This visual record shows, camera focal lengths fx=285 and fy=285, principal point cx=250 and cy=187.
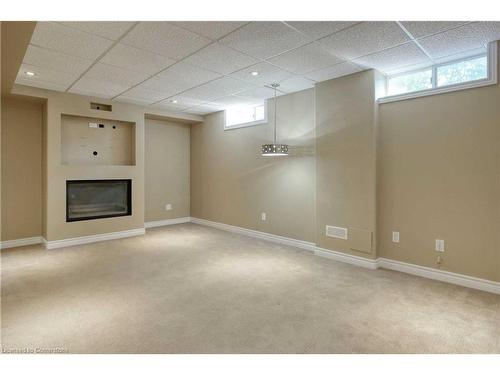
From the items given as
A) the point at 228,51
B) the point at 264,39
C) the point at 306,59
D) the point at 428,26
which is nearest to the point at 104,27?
the point at 228,51

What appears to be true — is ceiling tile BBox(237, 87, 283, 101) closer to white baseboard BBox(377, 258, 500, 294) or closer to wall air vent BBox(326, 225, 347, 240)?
wall air vent BBox(326, 225, 347, 240)

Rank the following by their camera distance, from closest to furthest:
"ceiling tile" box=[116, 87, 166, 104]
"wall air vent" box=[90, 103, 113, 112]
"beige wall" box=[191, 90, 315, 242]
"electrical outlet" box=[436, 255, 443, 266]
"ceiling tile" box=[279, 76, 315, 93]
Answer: "electrical outlet" box=[436, 255, 443, 266]
"ceiling tile" box=[279, 76, 315, 93]
"ceiling tile" box=[116, 87, 166, 104]
"beige wall" box=[191, 90, 315, 242]
"wall air vent" box=[90, 103, 113, 112]

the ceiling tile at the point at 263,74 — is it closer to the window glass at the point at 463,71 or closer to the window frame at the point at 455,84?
the window frame at the point at 455,84

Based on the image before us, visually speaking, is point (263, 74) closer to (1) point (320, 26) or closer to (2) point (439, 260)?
(1) point (320, 26)

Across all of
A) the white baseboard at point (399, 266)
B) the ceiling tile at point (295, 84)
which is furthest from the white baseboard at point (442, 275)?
the ceiling tile at point (295, 84)

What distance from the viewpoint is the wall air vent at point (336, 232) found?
4117 mm

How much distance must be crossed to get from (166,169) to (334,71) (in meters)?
4.49

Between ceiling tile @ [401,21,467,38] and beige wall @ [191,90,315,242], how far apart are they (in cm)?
202

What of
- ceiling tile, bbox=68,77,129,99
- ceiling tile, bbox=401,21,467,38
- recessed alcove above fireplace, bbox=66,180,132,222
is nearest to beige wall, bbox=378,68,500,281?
ceiling tile, bbox=401,21,467,38

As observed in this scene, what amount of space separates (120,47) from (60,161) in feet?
9.19

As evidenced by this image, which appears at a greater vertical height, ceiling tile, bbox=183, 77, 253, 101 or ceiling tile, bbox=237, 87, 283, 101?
ceiling tile, bbox=237, 87, 283, 101

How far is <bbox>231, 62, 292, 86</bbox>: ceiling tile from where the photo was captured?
12.2ft

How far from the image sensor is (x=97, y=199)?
542cm
